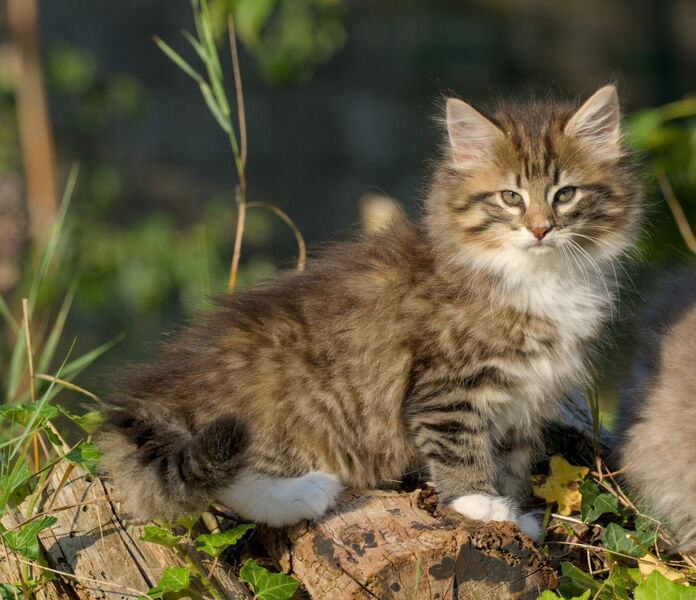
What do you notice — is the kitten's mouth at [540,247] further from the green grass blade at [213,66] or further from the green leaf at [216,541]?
the green grass blade at [213,66]

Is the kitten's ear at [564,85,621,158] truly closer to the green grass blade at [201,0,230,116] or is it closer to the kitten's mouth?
the kitten's mouth

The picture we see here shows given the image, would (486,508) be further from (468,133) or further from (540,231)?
(468,133)

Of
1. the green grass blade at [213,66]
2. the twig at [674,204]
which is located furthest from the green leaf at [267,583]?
the twig at [674,204]

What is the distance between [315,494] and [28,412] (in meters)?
0.78

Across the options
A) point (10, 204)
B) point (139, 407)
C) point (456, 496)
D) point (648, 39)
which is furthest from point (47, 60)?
point (648, 39)

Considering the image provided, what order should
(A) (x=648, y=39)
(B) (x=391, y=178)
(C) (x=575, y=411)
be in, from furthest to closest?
(A) (x=648, y=39) → (B) (x=391, y=178) → (C) (x=575, y=411)

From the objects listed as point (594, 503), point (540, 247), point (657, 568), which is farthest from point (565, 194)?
point (657, 568)

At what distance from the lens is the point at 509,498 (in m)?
2.15

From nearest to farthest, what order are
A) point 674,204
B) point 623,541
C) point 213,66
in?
point 623,541 → point 213,66 → point 674,204

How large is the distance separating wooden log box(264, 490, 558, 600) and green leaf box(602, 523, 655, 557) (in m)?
0.27

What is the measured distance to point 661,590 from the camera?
1740mm

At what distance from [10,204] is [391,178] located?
13.8ft

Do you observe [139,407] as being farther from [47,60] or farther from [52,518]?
[47,60]

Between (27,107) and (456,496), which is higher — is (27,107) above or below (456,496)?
above
